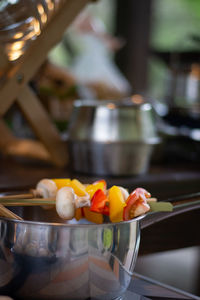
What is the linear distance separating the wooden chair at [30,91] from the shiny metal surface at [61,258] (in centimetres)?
39

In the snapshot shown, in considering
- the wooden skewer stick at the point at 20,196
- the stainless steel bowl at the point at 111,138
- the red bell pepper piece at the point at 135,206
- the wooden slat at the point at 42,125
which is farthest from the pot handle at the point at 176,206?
the wooden slat at the point at 42,125

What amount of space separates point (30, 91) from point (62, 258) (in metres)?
0.60

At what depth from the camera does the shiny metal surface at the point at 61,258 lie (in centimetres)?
47

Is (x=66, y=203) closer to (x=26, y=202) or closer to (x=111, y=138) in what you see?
(x=26, y=202)

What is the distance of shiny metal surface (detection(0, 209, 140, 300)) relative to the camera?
0.47 m

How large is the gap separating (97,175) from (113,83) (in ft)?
2.66

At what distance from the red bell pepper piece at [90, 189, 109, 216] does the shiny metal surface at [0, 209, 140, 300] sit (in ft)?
0.16

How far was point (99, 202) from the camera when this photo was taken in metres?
0.53

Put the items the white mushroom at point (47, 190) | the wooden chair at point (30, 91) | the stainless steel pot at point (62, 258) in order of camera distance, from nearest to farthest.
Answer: the stainless steel pot at point (62, 258) → the white mushroom at point (47, 190) → the wooden chair at point (30, 91)

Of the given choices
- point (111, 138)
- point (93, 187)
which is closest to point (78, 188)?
point (93, 187)

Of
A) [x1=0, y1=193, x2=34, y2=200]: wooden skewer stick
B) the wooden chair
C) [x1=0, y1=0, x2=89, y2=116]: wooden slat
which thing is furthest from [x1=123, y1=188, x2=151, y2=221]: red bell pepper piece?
[x1=0, y1=0, x2=89, y2=116]: wooden slat

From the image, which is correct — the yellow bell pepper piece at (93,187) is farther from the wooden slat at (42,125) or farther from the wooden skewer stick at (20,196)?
the wooden slat at (42,125)

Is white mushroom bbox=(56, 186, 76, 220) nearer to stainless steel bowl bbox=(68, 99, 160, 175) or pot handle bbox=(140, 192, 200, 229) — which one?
pot handle bbox=(140, 192, 200, 229)

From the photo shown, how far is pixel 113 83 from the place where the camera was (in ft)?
5.65
